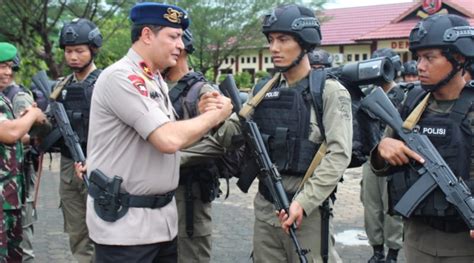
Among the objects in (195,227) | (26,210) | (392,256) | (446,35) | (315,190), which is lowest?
(392,256)

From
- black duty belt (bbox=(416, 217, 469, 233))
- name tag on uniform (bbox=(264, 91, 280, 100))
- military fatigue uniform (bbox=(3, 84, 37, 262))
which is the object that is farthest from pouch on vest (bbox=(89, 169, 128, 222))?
military fatigue uniform (bbox=(3, 84, 37, 262))

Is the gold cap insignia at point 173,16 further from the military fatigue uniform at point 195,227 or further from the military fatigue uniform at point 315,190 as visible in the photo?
the military fatigue uniform at point 195,227

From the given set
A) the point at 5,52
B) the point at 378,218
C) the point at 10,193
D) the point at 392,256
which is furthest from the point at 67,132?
the point at 392,256

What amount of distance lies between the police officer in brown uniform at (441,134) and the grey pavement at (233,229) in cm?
268

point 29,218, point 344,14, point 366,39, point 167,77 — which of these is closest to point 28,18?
point 29,218

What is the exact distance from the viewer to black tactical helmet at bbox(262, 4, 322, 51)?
341cm

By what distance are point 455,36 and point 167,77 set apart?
7.05ft

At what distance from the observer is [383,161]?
3.34 metres

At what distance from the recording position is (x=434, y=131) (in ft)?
10.1

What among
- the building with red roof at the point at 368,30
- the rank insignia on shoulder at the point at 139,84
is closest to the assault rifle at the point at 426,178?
the rank insignia on shoulder at the point at 139,84

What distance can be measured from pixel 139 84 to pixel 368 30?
26192 millimetres

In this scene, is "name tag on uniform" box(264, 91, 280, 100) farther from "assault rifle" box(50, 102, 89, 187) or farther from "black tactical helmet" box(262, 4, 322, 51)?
"assault rifle" box(50, 102, 89, 187)

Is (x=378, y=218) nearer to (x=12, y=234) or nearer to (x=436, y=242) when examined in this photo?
(x=436, y=242)

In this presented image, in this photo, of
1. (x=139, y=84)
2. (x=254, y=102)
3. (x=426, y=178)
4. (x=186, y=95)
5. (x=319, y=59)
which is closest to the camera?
(x=139, y=84)
